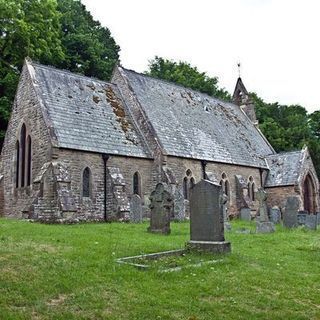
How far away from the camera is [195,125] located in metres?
30.3

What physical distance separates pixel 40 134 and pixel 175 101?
1218 centimetres

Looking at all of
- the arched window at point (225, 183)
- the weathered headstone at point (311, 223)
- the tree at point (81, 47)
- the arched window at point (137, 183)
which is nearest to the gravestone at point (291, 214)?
the weathered headstone at point (311, 223)

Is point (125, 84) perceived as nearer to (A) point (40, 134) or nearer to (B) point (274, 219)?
(A) point (40, 134)

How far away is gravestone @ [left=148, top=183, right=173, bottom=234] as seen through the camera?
1622 centimetres

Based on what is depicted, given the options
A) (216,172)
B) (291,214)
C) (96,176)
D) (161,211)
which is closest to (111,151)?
(96,176)

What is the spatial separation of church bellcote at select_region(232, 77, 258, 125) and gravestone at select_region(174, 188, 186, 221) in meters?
17.9

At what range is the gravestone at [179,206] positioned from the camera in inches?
953

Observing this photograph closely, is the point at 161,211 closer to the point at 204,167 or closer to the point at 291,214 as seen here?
the point at 291,214

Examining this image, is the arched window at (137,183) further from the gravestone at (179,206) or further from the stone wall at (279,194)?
the stone wall at (279,194)

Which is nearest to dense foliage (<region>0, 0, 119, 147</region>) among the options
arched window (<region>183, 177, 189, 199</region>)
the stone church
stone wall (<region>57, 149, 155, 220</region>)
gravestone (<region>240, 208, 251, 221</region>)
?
the stone church

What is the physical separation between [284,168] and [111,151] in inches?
646

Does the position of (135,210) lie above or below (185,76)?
below

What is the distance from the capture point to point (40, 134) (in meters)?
21.8

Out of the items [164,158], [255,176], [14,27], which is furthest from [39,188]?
[255,176]
